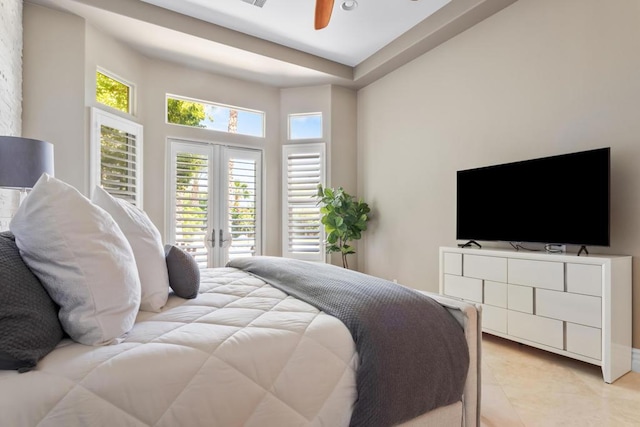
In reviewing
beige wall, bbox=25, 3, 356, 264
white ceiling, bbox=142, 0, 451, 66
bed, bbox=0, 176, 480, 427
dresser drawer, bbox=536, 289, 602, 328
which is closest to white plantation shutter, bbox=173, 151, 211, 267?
beige wall, bbox=25, 3, 356, 264

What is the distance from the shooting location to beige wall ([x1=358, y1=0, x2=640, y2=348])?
93.4 inches

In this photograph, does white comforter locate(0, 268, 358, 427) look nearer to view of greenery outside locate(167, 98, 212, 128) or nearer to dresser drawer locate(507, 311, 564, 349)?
dresser drawer locate(507, 311, 564, 349)

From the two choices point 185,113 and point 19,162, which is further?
point 185,113

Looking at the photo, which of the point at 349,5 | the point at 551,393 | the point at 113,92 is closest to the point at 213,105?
the point at 113,92

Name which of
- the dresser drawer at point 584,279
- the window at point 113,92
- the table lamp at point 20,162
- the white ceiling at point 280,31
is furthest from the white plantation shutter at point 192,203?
the dresser drawer at point 584,279

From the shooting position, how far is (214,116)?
459cm

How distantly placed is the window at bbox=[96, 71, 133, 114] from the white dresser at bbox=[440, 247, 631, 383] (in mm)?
4110

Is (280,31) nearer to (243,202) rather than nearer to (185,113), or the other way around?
(185,113)

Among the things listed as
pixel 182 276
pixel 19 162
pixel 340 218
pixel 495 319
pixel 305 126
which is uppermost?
pixel 305 126

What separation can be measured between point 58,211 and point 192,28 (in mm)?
3318

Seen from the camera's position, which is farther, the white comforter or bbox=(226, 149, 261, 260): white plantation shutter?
bbox=(226, 149, 261, 260): white plantation shutter

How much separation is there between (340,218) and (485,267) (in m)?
1.95

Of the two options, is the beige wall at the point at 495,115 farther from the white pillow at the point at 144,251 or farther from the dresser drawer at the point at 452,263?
the white pillow at the point at 144,251

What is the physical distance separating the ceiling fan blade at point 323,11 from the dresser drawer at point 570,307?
2.61m
